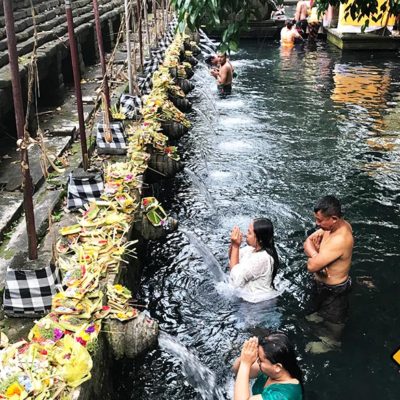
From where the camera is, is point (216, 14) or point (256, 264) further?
point (256, 264)

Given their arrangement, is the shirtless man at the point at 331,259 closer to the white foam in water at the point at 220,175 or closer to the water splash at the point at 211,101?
the white foam in water at the point at 220,175

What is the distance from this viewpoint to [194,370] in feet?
19.4

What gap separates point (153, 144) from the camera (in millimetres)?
10188

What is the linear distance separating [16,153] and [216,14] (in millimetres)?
6195

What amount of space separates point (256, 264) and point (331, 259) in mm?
960

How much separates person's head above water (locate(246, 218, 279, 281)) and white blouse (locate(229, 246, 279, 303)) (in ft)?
0.21

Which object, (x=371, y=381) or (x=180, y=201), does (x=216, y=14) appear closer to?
(x=371, y=381)

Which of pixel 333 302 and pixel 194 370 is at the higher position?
pixel 333 302

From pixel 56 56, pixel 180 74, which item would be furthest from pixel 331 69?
pixel 56 56

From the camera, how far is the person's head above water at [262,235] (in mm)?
6219

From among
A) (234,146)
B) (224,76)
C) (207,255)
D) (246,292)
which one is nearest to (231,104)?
(224,76)

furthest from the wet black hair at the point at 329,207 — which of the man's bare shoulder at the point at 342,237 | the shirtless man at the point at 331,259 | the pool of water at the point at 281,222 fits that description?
the pool of water at the point at 281,222

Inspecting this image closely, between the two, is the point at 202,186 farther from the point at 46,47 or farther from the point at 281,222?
the point at 46,47

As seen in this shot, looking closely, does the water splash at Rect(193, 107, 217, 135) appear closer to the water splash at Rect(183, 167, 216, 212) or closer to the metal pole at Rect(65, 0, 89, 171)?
the water splash at Rect(183, 167, 216, 212)
